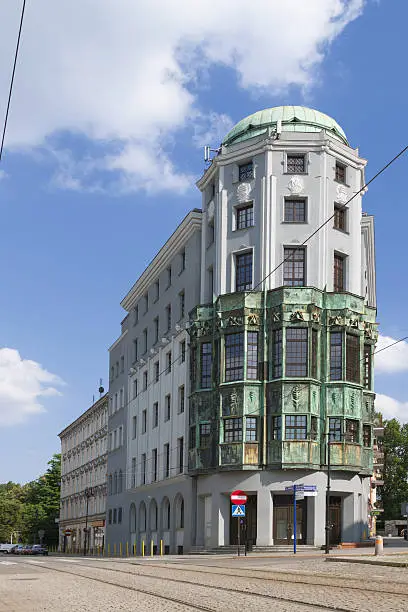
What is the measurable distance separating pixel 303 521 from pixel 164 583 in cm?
2877

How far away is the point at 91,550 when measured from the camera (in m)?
92.2

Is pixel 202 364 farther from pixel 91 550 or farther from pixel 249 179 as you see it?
pixel 91 550

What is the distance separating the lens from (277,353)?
2019 inches

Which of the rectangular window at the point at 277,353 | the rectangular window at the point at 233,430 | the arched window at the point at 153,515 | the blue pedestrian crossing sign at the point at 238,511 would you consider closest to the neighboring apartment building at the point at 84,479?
the arched window at the point at 153,515

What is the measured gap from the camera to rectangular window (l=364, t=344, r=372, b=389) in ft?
176

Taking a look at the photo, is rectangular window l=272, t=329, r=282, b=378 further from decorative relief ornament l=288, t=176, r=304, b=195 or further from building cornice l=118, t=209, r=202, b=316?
building cornice l=118, t=209, r=202, b=316

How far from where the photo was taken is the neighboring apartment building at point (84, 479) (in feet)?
297

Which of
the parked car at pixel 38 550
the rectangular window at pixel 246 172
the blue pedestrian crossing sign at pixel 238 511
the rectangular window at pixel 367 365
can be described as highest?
the rectangular window at pixel 246 172

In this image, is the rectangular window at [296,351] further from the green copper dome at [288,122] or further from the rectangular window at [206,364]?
the green copper dome at [288,122]

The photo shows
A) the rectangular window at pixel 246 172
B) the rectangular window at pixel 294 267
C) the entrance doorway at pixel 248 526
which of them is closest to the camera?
the entrance doorway at pixel 248 526

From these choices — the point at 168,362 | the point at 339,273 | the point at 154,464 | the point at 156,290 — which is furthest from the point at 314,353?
the point at 156,290

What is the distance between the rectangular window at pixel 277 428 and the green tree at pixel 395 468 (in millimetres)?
67765

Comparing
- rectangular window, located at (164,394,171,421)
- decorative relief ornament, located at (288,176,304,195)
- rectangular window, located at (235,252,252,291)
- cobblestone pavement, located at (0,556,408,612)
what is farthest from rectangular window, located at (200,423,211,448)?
cobblestone pavement, located at (0,556,408,612)

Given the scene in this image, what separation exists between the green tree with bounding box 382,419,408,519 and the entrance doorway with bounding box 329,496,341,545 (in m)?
65.0
